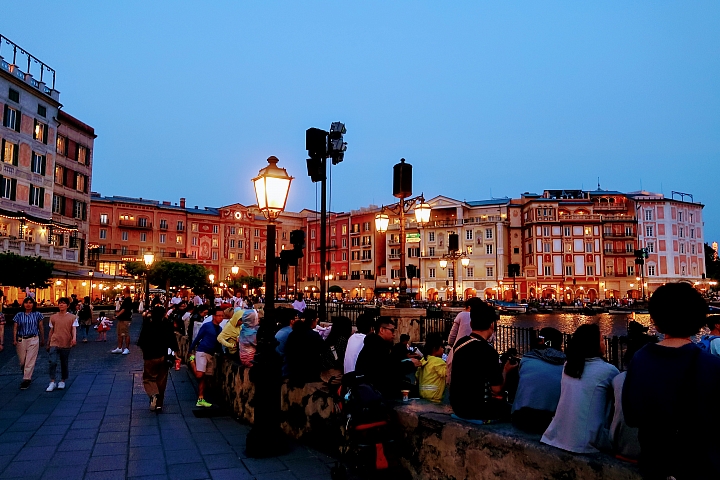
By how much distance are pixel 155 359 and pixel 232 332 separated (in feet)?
4.23

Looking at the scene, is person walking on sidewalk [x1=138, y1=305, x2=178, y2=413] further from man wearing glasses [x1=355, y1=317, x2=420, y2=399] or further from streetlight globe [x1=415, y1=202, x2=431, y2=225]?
streetlight globe [x1=415, y1=202, x2=431, y2=225]

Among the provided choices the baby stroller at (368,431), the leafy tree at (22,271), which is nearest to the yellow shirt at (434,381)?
Answer: the baby stroller at (368,431)

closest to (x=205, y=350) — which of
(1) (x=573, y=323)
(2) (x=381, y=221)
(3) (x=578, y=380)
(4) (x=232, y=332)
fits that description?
(4) (x=232, y=332)

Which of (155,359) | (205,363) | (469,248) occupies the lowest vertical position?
(205,363)

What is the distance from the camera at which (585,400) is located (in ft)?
11.4

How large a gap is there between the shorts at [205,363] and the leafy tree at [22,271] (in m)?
22.5

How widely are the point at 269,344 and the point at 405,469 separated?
2234 mm

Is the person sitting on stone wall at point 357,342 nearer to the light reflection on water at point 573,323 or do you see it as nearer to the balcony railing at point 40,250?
the light reflection on water at point 573,323

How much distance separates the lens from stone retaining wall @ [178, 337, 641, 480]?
11.1 feet

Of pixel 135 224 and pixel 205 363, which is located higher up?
pixel 135 224

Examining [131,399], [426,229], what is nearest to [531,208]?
[426,229]

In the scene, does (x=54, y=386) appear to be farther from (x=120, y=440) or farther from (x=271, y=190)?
(x=271, y=190)

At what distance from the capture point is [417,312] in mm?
14625

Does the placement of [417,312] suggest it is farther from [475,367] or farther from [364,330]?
[475,367]
